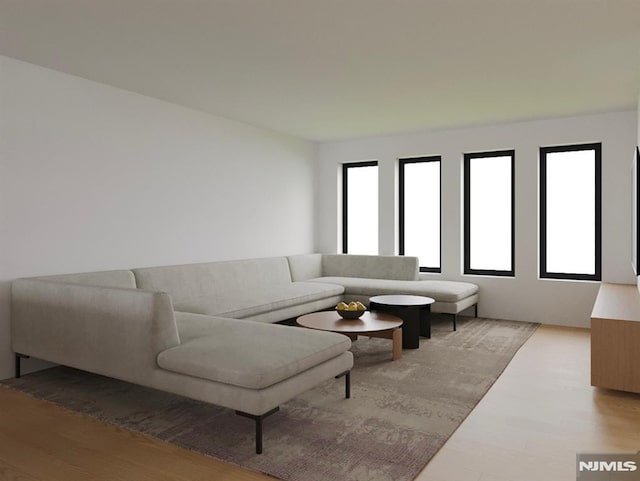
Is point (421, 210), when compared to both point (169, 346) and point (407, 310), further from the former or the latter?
point (169, 346)

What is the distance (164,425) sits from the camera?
3.09 metres

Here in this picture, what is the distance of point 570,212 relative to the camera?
6.37 meters

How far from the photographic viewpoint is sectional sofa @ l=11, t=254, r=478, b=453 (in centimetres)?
282

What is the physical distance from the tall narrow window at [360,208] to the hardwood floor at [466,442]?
4.16 m

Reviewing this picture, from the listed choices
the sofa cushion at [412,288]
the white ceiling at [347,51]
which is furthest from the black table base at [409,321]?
the white ceiling at [347,51]

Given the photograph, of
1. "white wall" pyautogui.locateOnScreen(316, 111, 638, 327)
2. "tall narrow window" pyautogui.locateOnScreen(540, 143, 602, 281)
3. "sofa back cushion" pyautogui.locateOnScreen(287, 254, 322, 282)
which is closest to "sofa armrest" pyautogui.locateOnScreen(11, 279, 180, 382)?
"sofa back cushion" pyautogui.locateOnScreen(287, 254, 322, 282)

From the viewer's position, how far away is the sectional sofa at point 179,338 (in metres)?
2.82

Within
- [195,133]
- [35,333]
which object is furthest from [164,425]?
[195,133]

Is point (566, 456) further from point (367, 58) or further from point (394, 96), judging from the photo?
point (394, 96)

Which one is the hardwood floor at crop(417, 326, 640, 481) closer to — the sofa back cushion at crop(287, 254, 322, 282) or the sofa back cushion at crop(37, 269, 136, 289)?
the sofa back cushion at crop(37, 269, 136, 289)

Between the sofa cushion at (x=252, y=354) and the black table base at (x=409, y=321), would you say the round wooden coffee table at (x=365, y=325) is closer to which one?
the black table base at (x=409, y=321)

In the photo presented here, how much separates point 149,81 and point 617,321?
448cm

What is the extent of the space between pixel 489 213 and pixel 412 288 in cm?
174

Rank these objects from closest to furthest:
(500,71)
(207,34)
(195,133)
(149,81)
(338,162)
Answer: (207,34) < (500,71) < (149,81) < (195,133) < (338,162)
